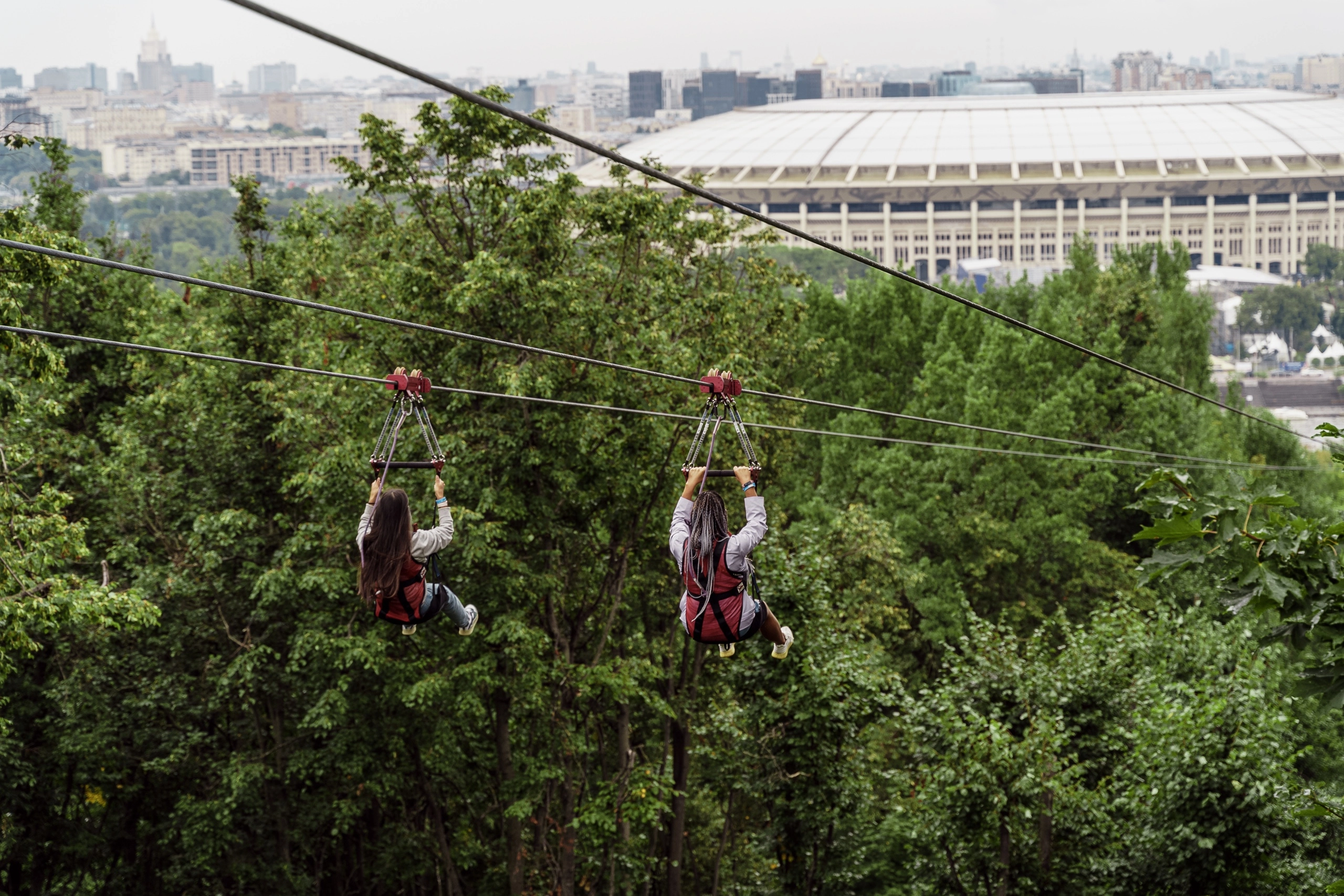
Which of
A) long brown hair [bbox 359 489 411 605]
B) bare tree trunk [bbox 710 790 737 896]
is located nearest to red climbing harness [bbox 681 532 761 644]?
long brown hair [bbox 359 489 411 605]

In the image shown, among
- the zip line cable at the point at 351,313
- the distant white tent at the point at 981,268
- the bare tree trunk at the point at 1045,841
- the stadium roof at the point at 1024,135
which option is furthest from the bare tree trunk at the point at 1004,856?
the stadium roof at the point at 1024,135

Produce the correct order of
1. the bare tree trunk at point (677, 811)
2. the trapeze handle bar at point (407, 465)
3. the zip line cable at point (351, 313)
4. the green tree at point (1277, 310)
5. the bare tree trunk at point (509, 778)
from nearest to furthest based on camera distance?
the zip line cable at point (351, 313)
the trapeze handle bar at point (407, 465)
the bare tree trunk at point (509, 778)
the bare tree trunk at point (677, 811)
the green tree at point (1277, 310)

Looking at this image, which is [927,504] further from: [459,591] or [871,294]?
[459,591]

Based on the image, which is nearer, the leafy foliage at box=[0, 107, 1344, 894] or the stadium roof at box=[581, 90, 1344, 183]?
the leafy foliage at box=[0, 107, 1344, 894]

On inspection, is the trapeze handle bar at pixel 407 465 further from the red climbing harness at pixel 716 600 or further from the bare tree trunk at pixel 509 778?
the bare tree trunk at pixel 509 778

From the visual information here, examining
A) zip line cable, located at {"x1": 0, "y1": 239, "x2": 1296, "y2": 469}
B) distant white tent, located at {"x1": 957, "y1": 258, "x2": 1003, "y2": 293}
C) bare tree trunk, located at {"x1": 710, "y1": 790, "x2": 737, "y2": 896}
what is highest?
distant white tent, located at {"x1": 957, "y1": 258, "x2": 1003, "y2": 293}

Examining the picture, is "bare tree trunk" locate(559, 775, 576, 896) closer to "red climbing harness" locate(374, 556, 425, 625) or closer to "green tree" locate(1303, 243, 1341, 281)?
"red climbing harness" locate(374, 556, 425, 625)

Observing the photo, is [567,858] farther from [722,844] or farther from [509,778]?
[722,844]
